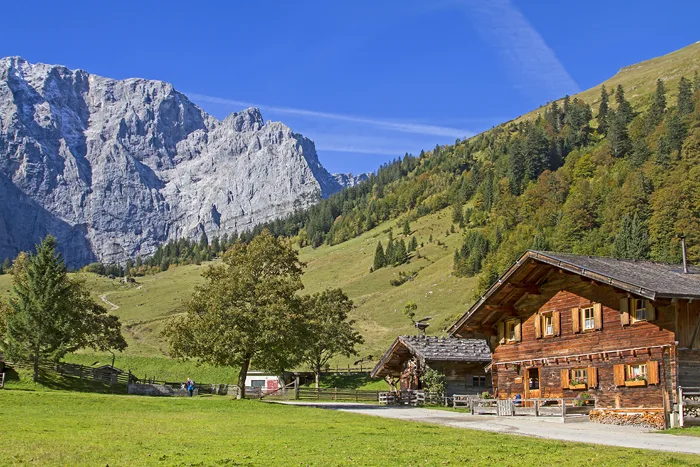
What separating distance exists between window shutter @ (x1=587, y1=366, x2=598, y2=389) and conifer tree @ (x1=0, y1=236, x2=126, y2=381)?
4078 cm

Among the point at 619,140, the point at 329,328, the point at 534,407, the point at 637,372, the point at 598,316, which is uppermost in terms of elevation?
the point at 619,140

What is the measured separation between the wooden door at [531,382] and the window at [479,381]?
12.9 metres

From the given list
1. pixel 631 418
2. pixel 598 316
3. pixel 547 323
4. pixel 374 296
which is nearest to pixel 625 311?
pixel 598 316

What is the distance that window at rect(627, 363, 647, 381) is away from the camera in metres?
30.7

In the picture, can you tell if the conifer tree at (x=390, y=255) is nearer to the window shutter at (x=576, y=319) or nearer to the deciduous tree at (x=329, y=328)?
the deciduous tree at (x=329, y=328)

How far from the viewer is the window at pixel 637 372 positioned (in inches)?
1210

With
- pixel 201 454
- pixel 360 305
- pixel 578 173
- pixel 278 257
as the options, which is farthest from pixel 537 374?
pixel 578 173

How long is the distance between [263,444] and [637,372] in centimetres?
1828

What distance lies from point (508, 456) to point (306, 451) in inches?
202

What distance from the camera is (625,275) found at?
31.5 metres

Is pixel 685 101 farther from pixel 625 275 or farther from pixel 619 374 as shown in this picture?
pixel 619 374

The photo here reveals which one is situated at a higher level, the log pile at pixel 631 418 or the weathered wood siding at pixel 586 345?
the weathered wood siding at pixel 586 345

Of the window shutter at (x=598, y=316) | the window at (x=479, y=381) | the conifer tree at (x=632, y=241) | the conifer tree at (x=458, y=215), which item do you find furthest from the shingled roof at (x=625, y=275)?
the conifer tree at (x=458, y=215)

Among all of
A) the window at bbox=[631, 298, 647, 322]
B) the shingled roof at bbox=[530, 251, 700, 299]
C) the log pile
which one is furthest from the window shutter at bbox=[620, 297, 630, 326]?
the log pile
